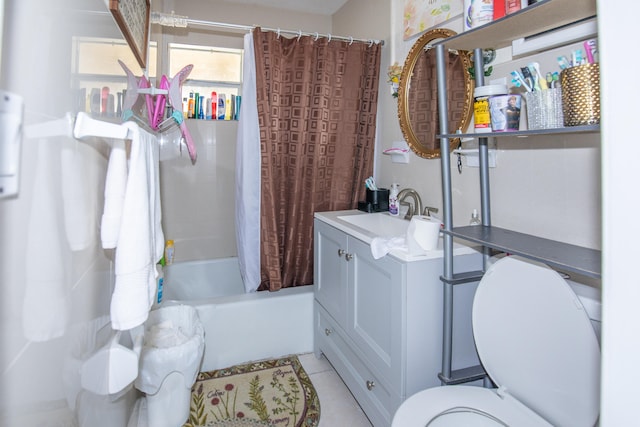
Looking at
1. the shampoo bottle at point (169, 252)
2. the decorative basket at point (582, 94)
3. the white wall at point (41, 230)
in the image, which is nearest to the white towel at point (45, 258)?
the white wall at point (41, 230)

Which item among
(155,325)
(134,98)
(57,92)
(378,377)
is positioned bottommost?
(378,377)

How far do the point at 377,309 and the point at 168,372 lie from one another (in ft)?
3.13

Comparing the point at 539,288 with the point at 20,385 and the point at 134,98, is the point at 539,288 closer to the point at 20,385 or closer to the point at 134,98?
the point at 20,385

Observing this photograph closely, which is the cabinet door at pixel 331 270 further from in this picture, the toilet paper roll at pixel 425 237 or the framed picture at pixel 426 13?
the framed picture at pixel 426 13

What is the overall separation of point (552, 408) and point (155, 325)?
1.68 m

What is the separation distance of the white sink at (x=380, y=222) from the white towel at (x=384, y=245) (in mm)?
426

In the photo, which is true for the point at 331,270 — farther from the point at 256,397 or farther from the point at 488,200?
the point at 488,200

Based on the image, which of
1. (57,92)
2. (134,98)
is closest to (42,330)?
(57,92)

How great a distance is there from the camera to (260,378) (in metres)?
2.00

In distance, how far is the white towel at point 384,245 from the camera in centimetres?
139


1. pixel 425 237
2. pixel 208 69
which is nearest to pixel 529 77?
pixel 425 237

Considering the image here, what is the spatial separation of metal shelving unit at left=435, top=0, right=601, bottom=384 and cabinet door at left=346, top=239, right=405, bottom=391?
173 mm

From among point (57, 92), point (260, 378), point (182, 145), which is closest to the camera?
point (57, 92)

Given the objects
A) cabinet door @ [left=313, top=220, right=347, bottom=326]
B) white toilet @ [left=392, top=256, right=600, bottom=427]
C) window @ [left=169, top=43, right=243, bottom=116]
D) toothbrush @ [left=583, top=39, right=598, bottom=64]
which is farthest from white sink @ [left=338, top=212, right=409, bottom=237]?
window @ [left=169, top=43, right=243, bottom=116]
